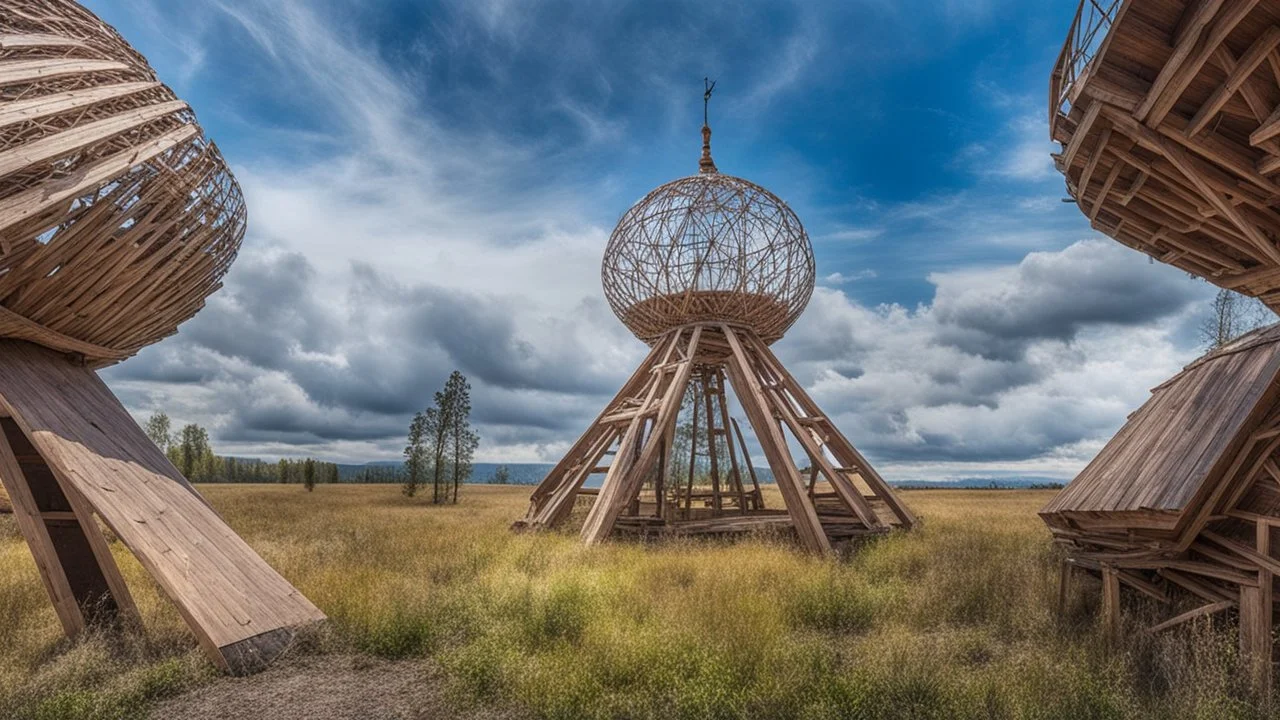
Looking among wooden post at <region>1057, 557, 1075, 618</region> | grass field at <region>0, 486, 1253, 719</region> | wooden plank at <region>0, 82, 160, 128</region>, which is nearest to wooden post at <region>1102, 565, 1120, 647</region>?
grass field at <region>0, 486, 1253, 719</region>

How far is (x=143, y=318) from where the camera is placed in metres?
7.51

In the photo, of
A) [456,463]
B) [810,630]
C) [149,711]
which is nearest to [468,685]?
[149,711]

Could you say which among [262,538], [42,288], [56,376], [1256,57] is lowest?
[262,538]

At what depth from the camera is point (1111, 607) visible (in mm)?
5762

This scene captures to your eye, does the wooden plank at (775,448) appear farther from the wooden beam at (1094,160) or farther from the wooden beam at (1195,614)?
the wooden beam at (1094,160)

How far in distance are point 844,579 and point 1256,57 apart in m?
5.98

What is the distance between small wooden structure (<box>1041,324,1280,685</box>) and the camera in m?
4.80

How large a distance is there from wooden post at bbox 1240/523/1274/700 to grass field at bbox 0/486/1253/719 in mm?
162

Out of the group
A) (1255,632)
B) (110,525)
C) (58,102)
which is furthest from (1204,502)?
(58,102)

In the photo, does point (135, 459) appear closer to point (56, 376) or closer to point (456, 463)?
point (56, 376)

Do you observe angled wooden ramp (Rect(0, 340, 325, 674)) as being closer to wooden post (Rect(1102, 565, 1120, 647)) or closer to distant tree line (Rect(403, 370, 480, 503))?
wooden post (Rect(1102, 565, 1120, 647))

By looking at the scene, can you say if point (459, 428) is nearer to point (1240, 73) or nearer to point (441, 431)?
point (441, 431)

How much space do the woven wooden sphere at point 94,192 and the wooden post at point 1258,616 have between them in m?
9.86

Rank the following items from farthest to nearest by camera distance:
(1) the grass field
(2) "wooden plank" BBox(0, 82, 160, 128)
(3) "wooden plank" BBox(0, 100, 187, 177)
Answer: (2) "wooden plank" BBox(0, 82, 160, 128)
(3) "wooden plank" BBox(0, 100, 187, 177)
(1) the grass field
